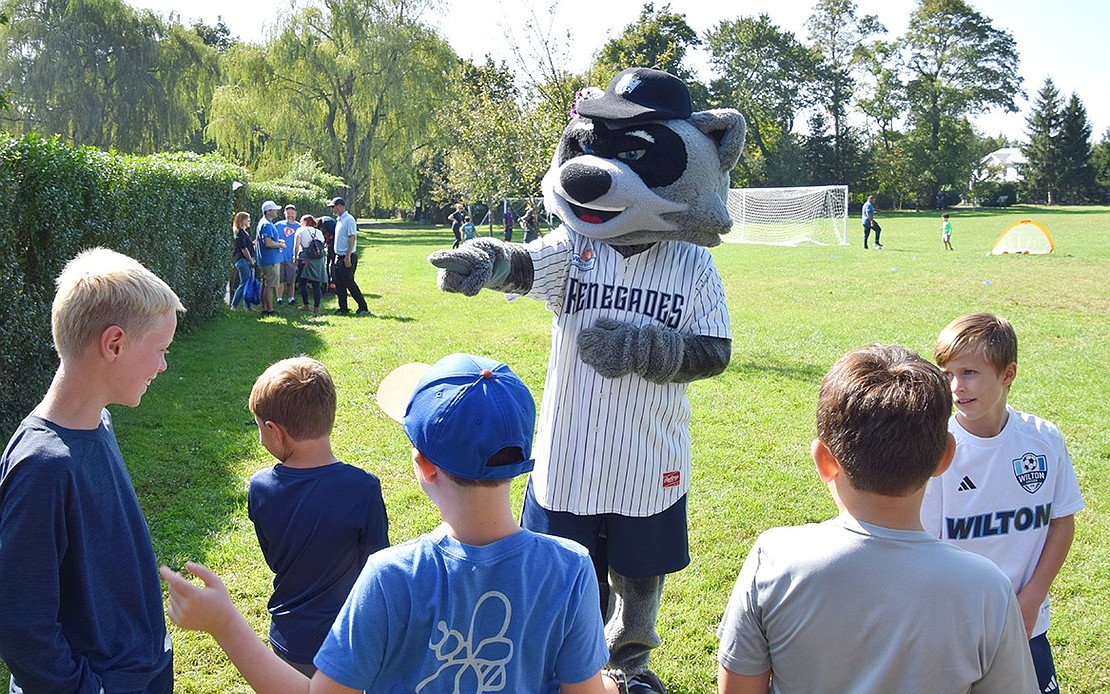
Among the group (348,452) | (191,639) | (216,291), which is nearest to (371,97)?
(216,291)

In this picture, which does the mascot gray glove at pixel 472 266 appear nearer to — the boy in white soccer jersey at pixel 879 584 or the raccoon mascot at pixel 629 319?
the raccoon mascot at pixel 629 319

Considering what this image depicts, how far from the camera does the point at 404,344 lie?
11.8 metres

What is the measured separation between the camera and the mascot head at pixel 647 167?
3228 millimetres

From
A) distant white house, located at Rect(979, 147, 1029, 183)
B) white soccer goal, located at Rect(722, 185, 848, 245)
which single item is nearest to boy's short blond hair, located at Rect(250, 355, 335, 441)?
white soccer goal, located at Rect(722, 185, 848, 245)

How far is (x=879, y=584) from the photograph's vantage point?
1.84 meters

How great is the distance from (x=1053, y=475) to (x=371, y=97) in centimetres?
3627

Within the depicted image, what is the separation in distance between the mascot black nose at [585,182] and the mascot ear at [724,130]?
0.51 meters

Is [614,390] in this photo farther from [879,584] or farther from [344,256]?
[344,256]

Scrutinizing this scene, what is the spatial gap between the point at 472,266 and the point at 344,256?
37.9ft

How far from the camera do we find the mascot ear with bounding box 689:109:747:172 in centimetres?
344

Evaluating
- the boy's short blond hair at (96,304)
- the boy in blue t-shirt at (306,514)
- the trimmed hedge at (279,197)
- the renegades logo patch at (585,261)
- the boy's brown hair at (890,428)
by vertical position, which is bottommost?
the boy in blue t-shirt at (306,514)

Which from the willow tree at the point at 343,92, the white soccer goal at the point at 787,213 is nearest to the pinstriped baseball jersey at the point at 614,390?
the white soccer goal at the point at 787,213

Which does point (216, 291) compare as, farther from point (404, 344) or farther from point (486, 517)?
point (486, 517)

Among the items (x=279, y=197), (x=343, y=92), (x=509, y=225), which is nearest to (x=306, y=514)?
(x=279, y=197)
